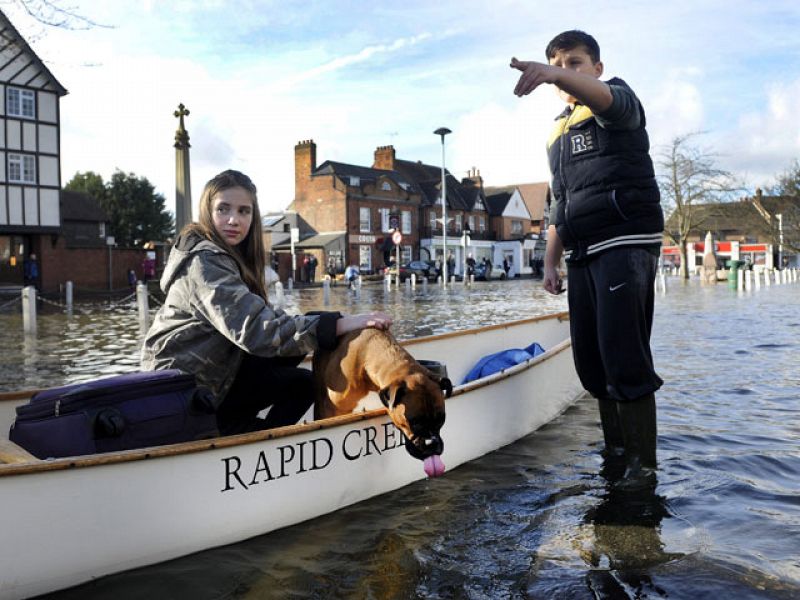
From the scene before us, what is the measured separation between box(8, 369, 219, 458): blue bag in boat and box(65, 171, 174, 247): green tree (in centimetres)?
6289

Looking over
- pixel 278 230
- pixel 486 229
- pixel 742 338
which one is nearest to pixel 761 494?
pixel 742 338

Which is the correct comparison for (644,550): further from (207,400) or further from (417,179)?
(417,179)

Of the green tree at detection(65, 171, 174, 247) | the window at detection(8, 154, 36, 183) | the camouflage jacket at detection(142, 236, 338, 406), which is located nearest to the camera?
the camouflage jacket at detection(142, 236, 338, 406)

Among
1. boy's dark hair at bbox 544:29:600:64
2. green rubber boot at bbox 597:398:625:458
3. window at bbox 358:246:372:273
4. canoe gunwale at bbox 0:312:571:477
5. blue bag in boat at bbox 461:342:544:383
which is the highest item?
window at bbox 358:246:372:273

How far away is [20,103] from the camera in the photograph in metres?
29.8

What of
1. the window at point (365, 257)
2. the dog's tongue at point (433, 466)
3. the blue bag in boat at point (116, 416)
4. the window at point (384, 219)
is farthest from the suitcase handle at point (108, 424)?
the window at point (384, 219)

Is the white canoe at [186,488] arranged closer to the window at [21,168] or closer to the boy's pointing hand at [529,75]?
the boy's pointing hand at [529,75]

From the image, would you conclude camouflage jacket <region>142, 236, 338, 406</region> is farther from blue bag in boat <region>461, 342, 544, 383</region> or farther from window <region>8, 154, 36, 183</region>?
window <region>8, 154, 36, 183</region>

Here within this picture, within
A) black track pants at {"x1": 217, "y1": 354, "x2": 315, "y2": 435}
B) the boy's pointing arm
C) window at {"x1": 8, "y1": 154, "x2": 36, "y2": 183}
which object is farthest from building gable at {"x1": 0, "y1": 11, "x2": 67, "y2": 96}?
the boy's pointing arm

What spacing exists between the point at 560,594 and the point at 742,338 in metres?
10.3

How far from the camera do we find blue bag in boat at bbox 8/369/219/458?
3.08 meters

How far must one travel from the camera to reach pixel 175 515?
3.08 meters

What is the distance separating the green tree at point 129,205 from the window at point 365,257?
21.1 m

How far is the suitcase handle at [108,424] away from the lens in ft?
10.1
